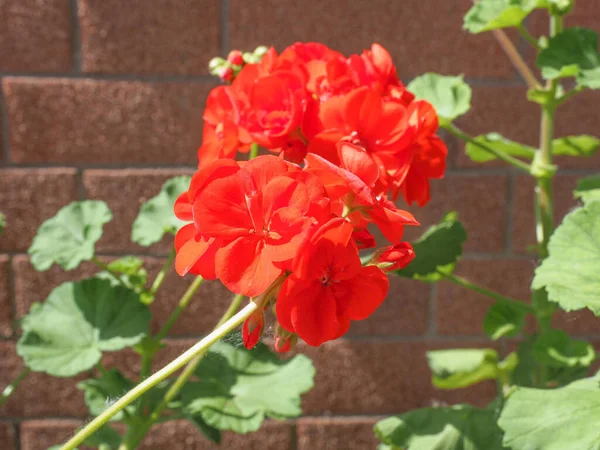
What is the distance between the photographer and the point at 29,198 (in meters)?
1.21

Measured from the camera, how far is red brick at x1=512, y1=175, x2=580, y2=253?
4.02 ft

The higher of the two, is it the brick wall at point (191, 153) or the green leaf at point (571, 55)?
the green leaf at point (571, 55)

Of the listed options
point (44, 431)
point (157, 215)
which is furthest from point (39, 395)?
point (157, 215)

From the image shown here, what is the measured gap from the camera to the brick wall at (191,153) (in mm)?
1156

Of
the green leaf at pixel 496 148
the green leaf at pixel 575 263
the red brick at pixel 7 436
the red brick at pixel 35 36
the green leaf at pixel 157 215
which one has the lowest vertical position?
the red brick at pixel 7 436

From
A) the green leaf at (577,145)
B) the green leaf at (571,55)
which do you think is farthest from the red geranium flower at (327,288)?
the green leaf at (577,145)

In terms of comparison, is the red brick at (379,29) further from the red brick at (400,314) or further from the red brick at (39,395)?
the red brick at (39,395)

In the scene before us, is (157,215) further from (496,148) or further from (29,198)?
(496,148)

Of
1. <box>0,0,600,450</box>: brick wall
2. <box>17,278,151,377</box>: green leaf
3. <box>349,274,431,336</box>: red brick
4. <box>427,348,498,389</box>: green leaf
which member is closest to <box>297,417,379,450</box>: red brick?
<box>0,0,600,450</box>: brick wall

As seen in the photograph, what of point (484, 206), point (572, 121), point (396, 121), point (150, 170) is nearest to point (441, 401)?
point (484, 206)

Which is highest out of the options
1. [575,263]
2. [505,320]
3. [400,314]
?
[575,263]

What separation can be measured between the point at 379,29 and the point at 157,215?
527mm

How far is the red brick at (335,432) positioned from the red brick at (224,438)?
35 mm

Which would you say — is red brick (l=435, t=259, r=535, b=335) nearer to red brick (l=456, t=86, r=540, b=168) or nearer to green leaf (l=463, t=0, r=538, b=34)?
red brick (l=456, t=86, r=540, b=168)
